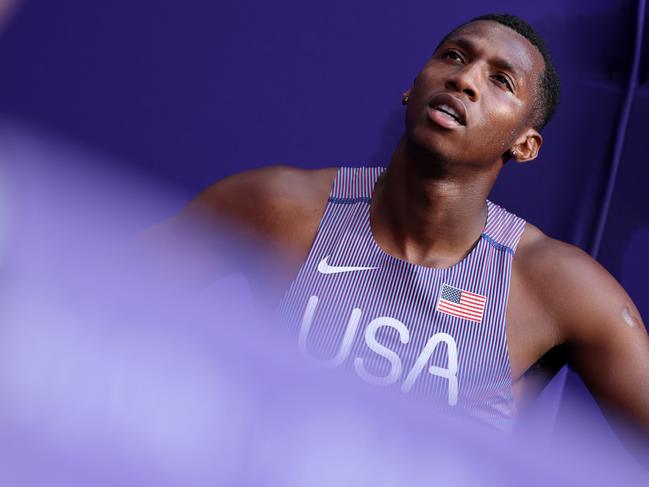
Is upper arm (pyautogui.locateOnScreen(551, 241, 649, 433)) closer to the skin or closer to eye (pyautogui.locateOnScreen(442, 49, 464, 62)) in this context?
the skin

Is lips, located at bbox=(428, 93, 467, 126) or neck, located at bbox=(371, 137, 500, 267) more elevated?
lips, located at bbox=(428, 93, 467, 126)

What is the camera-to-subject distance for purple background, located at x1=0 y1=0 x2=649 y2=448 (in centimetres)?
153

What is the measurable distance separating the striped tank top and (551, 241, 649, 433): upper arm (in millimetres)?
Result: 94

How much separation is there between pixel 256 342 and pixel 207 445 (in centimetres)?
18

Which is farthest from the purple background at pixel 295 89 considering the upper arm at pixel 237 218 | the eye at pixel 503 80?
the eye at pixel 503 80

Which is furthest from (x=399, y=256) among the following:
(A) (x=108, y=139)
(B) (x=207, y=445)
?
(A) (x=108, y=139)

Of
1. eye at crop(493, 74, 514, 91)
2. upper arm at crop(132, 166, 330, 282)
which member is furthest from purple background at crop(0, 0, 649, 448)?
eye at crop(493, 74, 514, 91)

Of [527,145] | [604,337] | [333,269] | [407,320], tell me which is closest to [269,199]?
[333,269]

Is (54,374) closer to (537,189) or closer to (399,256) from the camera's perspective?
(399,256)

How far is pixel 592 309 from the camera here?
1243 millimetres

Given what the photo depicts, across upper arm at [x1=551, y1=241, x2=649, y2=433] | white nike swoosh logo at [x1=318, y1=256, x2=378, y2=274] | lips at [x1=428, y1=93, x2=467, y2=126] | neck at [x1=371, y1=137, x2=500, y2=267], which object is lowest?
upper arm at [x1=551, y1=241, x2=649, y2=433]

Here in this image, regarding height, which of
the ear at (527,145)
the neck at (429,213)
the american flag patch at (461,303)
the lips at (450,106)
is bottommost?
the american flag patch at (461,303)

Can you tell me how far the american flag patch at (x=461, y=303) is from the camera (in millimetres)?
1203

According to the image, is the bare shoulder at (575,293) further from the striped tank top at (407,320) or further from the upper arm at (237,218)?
the upper arm at (237,218)
